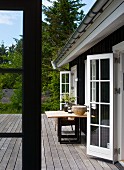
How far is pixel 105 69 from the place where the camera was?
213 inches

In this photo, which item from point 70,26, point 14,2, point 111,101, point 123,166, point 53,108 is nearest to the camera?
point 14,2

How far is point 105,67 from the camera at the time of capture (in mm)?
5402

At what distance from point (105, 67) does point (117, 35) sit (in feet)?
1.96

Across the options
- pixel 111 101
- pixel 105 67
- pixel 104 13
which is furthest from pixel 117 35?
pixel 104 13

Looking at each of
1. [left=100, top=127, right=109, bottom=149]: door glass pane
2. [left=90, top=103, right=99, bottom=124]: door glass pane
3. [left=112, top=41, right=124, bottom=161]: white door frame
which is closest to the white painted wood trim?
[left=112, top=41, right=124, bottom=161]: white door frame

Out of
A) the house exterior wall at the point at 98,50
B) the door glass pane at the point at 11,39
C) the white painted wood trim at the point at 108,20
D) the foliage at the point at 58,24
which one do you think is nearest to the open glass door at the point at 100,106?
the house exterior wall at the point at 98,50

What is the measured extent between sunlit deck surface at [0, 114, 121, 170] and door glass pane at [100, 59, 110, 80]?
4.80ft

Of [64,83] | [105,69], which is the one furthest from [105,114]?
[64,83]

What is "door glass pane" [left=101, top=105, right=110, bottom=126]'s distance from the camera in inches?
210

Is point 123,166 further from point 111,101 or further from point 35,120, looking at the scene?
point 35,120

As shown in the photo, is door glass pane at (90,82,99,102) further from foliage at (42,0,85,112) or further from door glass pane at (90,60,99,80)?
foliage at (42,0,85,112)

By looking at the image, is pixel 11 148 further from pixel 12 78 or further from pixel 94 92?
pixel 94 92

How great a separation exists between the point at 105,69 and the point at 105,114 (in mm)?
790

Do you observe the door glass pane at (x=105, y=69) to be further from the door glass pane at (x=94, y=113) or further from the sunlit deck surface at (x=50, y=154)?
the sunlit deck surface at (x=50, y=154)
